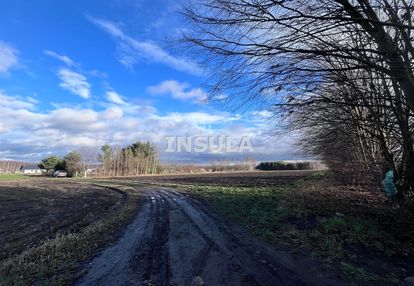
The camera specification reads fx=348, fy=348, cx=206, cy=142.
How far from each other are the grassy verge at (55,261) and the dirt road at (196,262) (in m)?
0.35

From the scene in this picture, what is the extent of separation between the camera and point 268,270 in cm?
601

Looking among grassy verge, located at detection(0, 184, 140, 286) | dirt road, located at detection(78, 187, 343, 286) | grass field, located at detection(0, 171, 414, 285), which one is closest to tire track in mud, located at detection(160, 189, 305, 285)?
dirt road, located at detection(78, 187, 343, 286)

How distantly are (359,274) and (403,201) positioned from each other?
317 inches

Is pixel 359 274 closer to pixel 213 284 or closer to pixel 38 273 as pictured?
pixel 213 284

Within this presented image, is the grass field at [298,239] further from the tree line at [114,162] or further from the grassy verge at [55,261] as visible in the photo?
the tree line at [114,162]

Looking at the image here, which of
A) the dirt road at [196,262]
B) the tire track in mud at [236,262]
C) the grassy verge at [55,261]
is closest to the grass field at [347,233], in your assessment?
the dirt road at [196,262]

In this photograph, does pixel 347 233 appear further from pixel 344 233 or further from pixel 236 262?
pixel 236 262

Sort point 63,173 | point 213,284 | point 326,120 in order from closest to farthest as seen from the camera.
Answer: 1. point 213,284
2. point 326,120
3. point 63,173

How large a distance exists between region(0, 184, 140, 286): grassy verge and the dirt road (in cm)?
35

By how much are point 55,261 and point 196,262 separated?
3.04m

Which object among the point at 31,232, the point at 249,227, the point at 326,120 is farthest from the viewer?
the point at 31,232

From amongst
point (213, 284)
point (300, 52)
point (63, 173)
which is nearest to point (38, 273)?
point (213, 284)

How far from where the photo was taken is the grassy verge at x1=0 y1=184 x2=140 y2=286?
20.4ft

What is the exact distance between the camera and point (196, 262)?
6797 mm
